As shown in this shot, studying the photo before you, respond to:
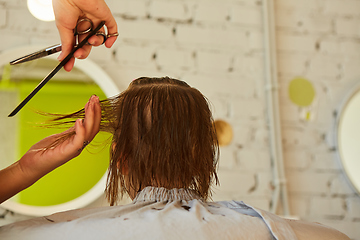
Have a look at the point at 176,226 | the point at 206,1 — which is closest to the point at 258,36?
the point at 206,1

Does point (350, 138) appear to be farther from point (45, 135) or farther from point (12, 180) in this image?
point (12, 180)

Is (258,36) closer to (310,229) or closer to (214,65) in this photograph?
(214,65)

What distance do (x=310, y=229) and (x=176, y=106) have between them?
0.29 metres

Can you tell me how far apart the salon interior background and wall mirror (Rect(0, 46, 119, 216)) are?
11 centimetres

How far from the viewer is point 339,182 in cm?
160

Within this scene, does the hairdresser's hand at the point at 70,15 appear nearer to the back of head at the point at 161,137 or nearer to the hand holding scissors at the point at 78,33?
the hand holding scissors at the point at 78,33

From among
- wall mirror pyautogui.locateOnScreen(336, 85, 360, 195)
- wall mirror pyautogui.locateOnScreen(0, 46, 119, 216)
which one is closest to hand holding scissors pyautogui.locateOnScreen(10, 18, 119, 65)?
wall mirror pyautogui.locateOnScreen(0, 46, 119, 216)

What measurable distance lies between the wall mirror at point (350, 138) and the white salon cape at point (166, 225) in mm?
963

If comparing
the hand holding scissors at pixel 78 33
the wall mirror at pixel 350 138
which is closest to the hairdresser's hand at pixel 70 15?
the hand holding scissors at pixel 78 33

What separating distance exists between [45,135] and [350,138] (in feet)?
3.59

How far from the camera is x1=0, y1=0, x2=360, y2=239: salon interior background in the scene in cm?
144

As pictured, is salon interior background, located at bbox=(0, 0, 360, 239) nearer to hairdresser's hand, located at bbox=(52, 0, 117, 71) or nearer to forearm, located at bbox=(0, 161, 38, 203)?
hairdresser's hand, located at bbox=(52, 0, 117, 71)

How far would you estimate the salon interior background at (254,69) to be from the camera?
1443 millimetres

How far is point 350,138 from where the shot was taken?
1594 mm
